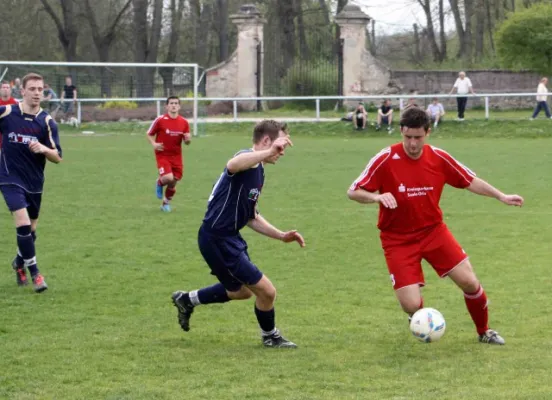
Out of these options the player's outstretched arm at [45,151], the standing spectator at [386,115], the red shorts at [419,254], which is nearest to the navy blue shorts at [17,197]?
the player's outstretched arm at [45,151]

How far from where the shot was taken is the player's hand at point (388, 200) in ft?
19.7

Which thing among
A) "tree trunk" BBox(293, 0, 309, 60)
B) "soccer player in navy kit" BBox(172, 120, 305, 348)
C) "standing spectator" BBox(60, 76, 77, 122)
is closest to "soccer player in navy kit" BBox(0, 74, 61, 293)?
"soccer player in navy kit" BBox(172, 120, 305, 348)

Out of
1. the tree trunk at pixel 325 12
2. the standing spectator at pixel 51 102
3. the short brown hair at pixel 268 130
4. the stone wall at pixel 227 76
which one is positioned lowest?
the short brown hair at pixel 268 130

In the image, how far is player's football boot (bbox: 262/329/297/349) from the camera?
6453 mm

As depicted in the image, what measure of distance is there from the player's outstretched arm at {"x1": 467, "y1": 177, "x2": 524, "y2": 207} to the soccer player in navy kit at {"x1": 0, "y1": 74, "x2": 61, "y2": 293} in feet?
12.5

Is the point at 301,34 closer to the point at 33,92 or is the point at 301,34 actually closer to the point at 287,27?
the point at 287,27

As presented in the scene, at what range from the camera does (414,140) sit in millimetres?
6316

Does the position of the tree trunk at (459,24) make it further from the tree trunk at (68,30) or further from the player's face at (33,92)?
the player's face at (33,92)

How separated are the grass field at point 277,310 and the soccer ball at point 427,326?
136mm

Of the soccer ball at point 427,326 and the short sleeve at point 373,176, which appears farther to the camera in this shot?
the short sleeve at point 373,176

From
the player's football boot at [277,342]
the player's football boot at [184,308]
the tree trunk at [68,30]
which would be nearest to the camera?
the player's football boot at [277,342]

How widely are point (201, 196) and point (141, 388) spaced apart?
9.88 meters

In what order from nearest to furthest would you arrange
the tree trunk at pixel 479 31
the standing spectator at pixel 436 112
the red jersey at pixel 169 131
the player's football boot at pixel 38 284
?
the player's football boot at pixel 38 284 → the red jersey at pixel 169 131 → the standing spectator at pixel 436 112 → the tree trunk at pixel 479 31

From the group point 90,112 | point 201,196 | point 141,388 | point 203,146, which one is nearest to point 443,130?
point 203,146
